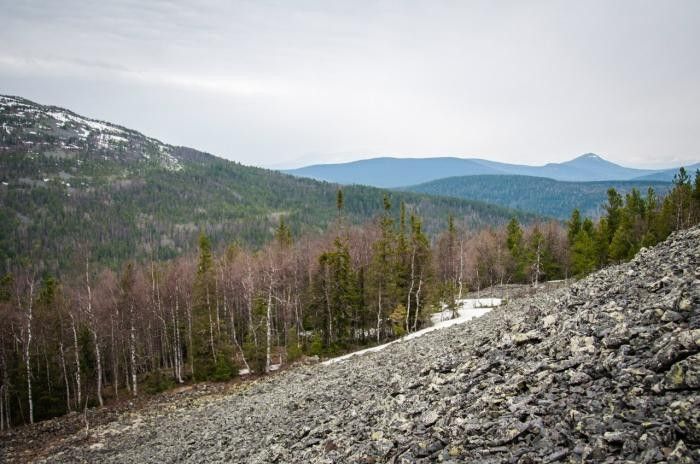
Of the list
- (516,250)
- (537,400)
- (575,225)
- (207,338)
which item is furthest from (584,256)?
(537,400)

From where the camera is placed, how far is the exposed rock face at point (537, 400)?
730 cm

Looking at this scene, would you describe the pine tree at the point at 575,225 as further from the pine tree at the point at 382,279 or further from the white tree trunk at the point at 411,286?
the pine tree at the point at 382,279

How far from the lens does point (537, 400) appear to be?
932 cm

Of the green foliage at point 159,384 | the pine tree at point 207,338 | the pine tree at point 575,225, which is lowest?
the green foliage at point 159,384

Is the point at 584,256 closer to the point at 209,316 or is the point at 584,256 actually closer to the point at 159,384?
the point at 209,316

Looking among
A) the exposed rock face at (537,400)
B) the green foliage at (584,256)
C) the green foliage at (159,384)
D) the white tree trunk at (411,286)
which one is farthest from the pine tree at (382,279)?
the green foliage at (584,256)

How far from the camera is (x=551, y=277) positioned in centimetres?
8131

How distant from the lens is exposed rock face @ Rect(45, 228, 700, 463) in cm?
730

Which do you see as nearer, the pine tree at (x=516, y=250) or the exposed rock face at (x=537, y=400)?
the exposed rock face at (x=537, y=400)

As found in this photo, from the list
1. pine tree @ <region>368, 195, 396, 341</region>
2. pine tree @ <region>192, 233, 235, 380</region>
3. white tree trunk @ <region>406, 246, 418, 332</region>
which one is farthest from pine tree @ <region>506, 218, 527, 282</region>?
pine tree @ <region>192, 233, 235, 380</region>

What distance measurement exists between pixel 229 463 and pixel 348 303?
31.2 m

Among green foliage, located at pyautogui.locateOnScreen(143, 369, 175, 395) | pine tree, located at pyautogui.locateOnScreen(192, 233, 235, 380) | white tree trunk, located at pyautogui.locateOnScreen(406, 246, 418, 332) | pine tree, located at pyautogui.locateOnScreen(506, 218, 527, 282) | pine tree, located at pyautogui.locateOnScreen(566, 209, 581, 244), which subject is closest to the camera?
pine tree, located at pyautogui.locateOnScreen(192, 233, 235, 380)

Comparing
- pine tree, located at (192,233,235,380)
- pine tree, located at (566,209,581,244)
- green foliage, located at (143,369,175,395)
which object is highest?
pine tree, located at (566,209,581,244)

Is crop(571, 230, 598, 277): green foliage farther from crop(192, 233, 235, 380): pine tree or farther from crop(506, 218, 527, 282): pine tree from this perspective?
crop(192, 233, 235, 380): pine tree
